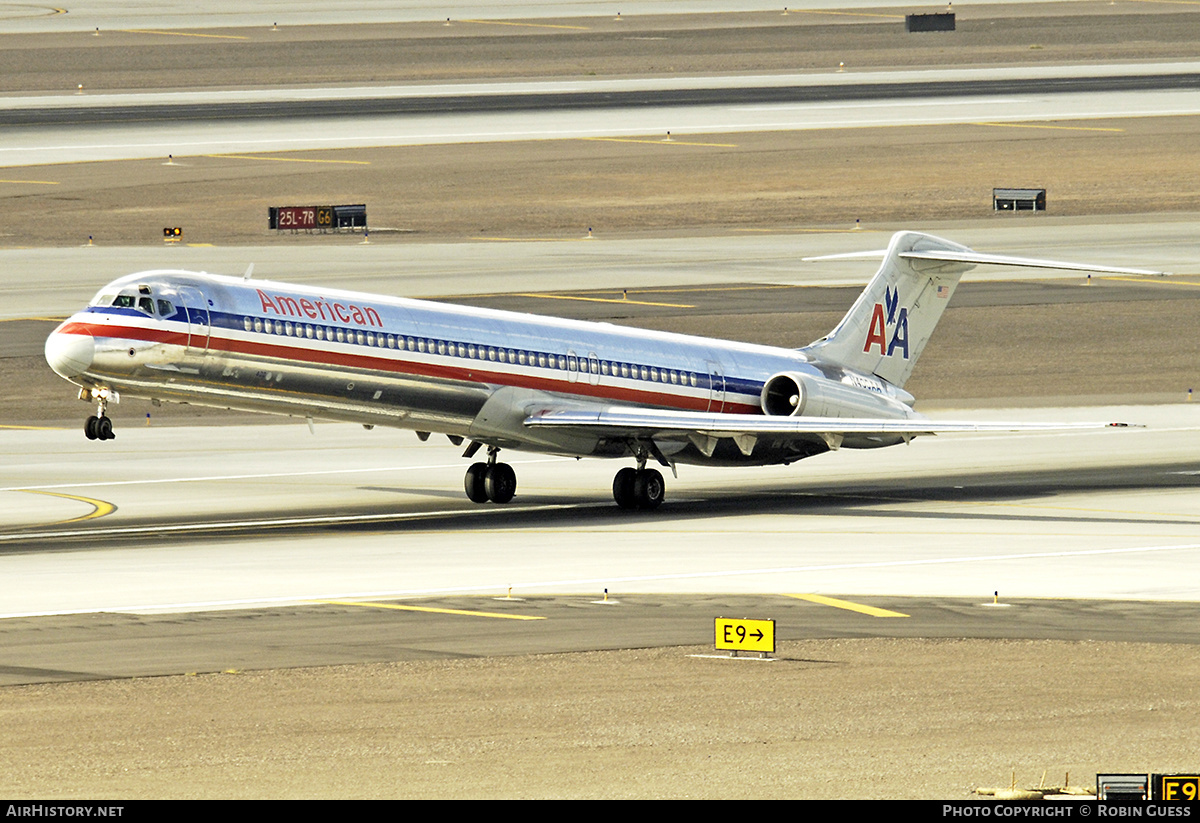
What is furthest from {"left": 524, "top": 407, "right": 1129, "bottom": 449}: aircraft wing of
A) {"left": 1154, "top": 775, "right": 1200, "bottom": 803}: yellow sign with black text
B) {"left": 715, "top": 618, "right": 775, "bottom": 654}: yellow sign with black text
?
{"left": 1154, "top": 775, "right": 1200, "bottom": 803}: yellow sign with black text

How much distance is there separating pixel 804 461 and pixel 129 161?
54.8 m

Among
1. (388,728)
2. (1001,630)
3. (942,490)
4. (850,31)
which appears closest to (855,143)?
(850,31)

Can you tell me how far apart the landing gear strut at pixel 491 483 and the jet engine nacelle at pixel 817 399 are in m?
6.03

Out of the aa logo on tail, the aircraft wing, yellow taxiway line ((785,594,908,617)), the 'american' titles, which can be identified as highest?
the 'american' titles

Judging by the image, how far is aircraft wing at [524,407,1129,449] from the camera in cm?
4272

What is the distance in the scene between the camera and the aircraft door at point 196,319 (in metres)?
39.2

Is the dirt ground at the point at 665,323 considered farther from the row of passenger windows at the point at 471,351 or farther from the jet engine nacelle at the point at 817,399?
the jet engine nacelle at the point at 817,399

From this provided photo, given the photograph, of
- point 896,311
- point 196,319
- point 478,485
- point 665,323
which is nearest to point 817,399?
point 896,311

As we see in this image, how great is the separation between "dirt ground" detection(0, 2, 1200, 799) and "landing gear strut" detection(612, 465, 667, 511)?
16.9 m

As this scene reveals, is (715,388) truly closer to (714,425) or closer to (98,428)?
(714,425)

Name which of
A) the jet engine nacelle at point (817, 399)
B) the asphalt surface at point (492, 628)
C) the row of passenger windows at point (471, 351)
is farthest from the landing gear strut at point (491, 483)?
the asphalt surface at point (492, 628)

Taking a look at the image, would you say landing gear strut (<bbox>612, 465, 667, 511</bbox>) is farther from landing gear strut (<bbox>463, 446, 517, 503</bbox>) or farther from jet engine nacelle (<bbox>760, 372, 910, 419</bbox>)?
jet engine nacelle (<bbox>760, 372, 910, 419</bbox>)

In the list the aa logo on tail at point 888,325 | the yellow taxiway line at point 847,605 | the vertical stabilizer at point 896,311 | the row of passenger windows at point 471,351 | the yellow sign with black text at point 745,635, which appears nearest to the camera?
the yellow sign with black text at point 745,635

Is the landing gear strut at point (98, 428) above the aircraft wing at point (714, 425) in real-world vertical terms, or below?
above
